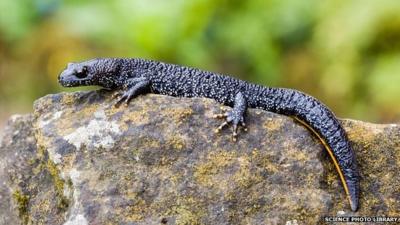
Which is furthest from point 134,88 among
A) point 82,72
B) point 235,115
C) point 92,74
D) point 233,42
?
point 233,42

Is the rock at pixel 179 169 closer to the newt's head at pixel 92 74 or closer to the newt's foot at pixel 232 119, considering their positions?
the newt's foot at pixel 232 119

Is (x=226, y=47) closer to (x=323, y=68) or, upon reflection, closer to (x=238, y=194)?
(x=323, y=68)

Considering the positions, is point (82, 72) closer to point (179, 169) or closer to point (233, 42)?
point (179, 169)

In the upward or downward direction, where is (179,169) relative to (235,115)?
downward

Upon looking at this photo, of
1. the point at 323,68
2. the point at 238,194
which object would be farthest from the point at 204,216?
the point at 323,68

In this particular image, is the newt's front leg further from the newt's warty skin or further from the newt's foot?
the newt's foot

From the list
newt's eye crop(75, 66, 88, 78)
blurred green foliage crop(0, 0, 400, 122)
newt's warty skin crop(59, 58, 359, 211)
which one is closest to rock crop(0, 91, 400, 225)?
newt's warty skin crop(59, 58, 359, 211)

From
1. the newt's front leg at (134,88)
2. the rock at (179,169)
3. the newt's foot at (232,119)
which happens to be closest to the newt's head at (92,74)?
the newt's front leg at (134,88)
